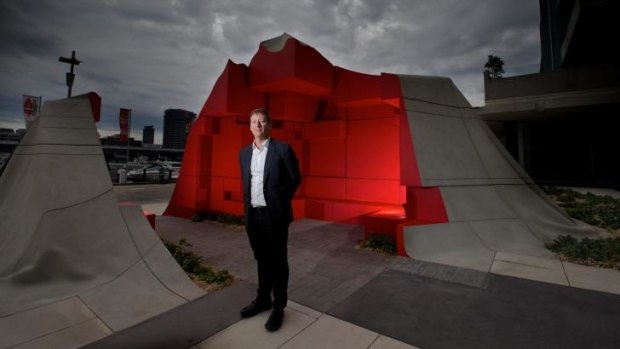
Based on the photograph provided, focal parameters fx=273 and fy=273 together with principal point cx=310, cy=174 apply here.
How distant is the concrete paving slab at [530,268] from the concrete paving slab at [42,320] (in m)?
5.43

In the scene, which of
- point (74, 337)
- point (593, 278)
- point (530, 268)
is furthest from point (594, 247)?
point (74, 337)

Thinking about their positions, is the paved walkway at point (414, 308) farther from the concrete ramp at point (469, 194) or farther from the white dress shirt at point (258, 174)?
the white dress shirt at point (258, 174)

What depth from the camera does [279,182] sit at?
2.76 meters

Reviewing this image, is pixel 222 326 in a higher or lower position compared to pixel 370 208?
lower

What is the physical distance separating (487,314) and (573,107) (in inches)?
685

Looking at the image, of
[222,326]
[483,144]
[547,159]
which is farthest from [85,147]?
[547,159]

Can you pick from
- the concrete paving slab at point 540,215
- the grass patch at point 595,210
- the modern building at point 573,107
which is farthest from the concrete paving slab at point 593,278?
the modern building at point 573,107

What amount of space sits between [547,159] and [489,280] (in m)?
21.3

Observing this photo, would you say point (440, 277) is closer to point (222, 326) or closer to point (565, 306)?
point (565, 306)

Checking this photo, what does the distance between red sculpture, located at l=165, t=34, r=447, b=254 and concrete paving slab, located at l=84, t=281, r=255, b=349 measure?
490cm

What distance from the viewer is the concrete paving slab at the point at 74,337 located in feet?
7.70

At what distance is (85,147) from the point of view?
4293 millimetres

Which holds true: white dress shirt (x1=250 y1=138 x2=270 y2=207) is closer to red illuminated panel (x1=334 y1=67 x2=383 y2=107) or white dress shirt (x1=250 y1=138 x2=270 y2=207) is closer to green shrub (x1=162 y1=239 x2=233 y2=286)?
green shrub (x1=162 y1=239 x2=233 y2=286)

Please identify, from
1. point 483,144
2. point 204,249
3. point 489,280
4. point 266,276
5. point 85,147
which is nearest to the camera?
point 266,276
